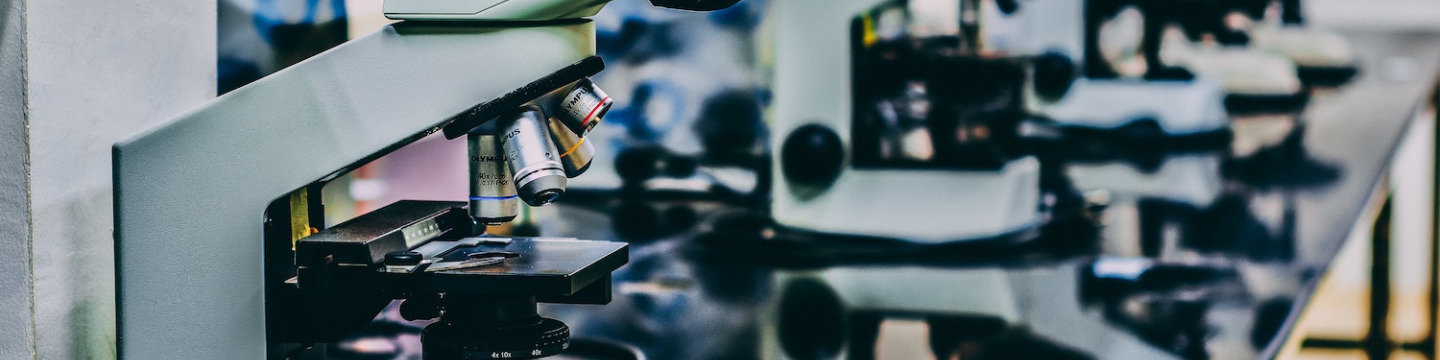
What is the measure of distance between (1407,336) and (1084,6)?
2.35ft

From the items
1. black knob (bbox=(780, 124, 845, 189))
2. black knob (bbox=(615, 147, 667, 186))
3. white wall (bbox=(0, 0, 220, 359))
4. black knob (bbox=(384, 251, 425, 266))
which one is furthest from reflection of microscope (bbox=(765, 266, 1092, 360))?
white wall (bbox=(0, 0, 220, 359))

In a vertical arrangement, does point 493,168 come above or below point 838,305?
above

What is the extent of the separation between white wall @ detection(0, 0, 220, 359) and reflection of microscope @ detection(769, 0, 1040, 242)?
90 centimetres

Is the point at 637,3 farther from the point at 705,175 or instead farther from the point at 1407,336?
the point at 1407,336

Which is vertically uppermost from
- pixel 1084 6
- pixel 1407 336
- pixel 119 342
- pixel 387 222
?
pixel 1084 6

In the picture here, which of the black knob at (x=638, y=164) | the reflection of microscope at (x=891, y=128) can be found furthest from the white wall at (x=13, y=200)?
the reflection of microscope at (x=891, y=128)

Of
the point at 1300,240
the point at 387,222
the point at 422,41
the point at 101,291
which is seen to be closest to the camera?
the point at 422,41

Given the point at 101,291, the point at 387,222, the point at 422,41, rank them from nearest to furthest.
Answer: the point at 422,41, the point at 387,222, the point at 101,291

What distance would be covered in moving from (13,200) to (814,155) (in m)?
1.08

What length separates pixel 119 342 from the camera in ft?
3.44

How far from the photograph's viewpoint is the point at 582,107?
1.01 meters

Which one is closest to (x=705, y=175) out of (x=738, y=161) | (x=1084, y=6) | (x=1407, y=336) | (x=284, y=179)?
(x=738, y=161)

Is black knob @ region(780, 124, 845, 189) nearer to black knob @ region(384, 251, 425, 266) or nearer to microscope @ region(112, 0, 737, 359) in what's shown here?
microscope @ region(112, 0, 737, 359)

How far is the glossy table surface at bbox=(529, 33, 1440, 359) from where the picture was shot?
5.17ft
